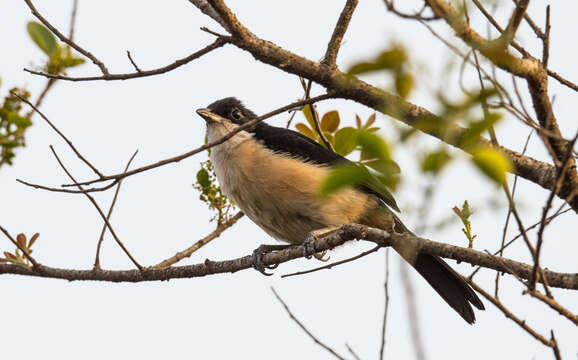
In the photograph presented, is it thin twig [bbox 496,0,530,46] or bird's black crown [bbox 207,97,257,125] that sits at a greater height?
bird's black crown [bbox 207,97,257,125]

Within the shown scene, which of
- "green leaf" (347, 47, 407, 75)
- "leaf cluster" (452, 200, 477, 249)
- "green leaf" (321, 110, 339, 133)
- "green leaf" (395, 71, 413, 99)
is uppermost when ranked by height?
"green leaf" (321, 110, 339, 133)

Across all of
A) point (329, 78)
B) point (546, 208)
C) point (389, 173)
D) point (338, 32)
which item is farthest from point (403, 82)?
point (338, 32)

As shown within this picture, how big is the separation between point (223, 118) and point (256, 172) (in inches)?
42.9

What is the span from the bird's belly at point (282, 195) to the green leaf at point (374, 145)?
12.3 feet

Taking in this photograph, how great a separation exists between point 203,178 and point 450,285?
2175 millimetres

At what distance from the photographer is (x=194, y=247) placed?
5.66 metres

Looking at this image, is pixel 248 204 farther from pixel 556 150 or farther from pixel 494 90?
pixel 494 90

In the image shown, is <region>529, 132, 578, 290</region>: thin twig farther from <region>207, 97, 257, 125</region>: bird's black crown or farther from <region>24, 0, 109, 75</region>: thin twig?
<region>207, 97, 257, 125</region>: bird's black crown

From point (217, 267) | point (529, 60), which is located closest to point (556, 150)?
point (529, 60)

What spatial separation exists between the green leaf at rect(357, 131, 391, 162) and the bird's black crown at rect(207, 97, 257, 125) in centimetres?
498

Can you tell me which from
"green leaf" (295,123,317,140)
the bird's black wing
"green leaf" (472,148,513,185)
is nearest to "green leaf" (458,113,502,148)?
"green leaf" (472,148,513,185)

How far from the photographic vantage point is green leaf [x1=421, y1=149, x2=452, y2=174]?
1900mm

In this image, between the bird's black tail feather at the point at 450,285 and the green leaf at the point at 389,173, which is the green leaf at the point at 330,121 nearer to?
the bird's black tail feather at the point at 450,285

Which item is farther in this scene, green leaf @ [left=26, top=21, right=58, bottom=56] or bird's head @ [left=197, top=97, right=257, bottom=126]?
bird's head @ [left=197, top=97, right=257, bottom=126]
